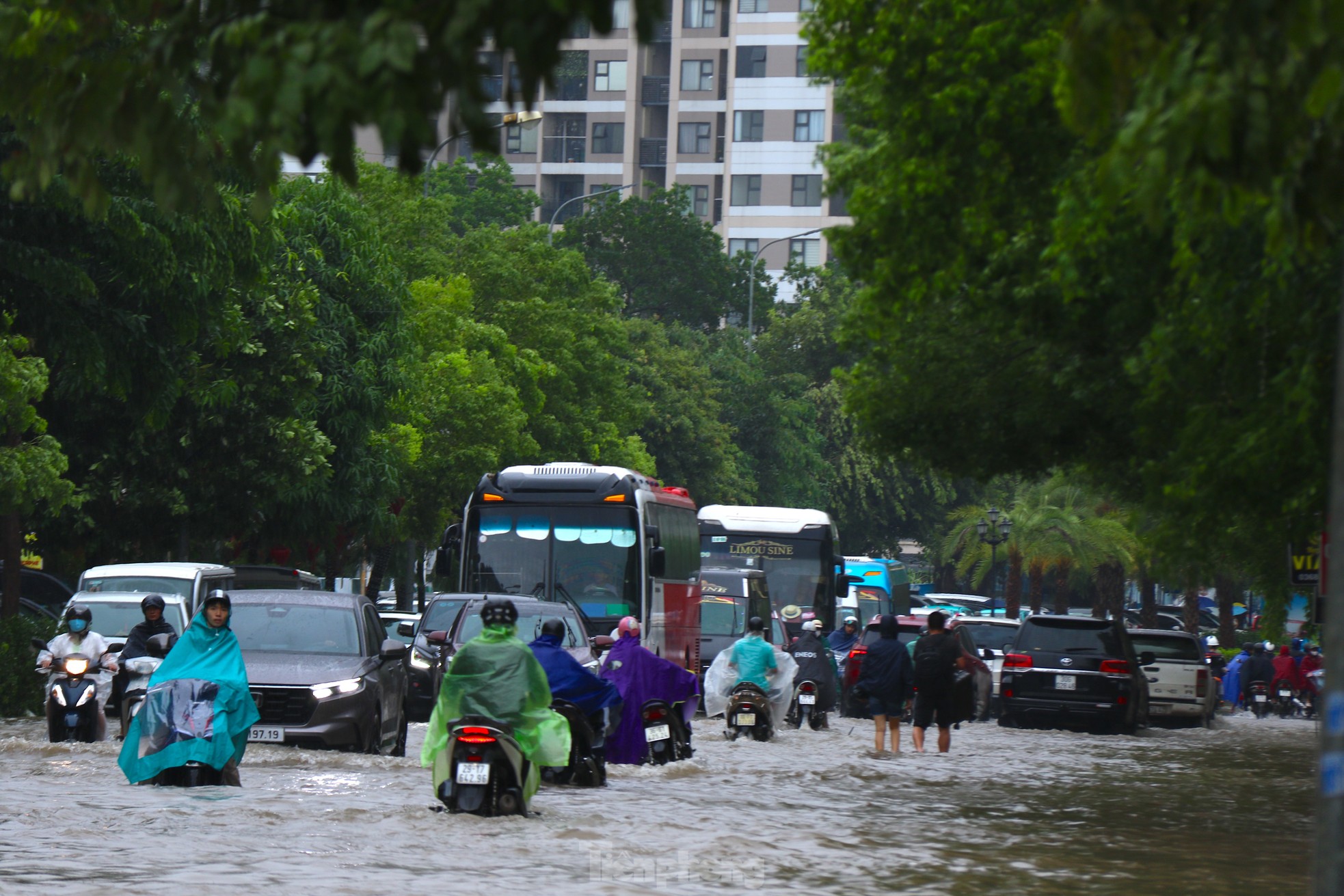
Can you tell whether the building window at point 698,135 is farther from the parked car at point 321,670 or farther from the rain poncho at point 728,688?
the parked car at point 321,670

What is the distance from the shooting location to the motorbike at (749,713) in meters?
23.6

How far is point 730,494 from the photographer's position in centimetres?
6688

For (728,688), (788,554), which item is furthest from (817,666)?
(788,554)

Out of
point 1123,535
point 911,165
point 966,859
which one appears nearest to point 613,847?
point 966,859

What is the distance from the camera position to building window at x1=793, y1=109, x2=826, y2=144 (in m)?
97.7

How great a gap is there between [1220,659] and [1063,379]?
1065 inches

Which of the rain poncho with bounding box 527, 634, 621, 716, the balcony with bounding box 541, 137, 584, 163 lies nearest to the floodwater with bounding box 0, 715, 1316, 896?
the rain poncho with bounding box 527, 634, 621, 716

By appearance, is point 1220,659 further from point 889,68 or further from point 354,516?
point 889,68

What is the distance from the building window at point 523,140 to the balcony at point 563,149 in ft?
1.92

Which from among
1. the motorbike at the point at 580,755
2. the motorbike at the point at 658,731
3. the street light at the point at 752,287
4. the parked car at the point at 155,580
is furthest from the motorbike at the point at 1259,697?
the street light at the point at 752,287

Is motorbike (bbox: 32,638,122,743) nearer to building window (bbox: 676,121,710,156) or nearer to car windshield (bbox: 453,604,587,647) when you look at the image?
car windshield (bbox: 453,604,587,647)

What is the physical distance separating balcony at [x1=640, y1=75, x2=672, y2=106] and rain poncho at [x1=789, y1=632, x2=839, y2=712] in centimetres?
7609

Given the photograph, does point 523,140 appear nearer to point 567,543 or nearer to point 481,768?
point 567,543

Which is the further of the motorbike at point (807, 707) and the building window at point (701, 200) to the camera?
the building window at point (701, 200)
